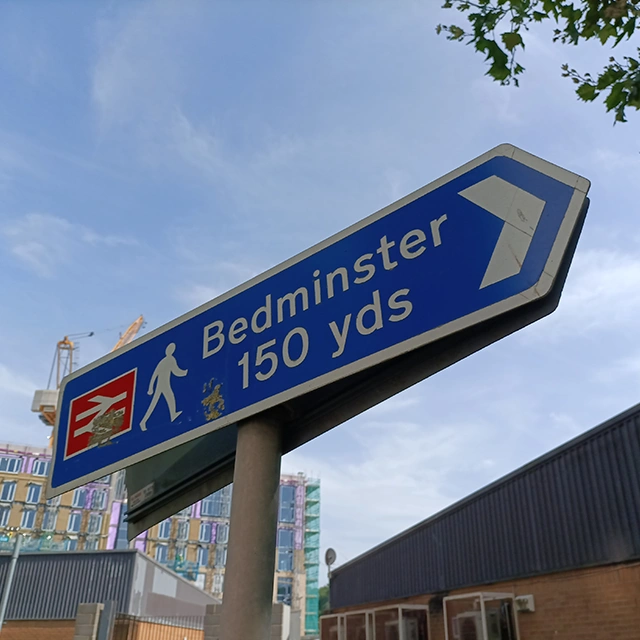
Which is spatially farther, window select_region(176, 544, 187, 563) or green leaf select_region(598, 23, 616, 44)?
window select_region(176, 544, 187, 563)

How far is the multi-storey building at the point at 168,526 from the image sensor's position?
61.8 meters

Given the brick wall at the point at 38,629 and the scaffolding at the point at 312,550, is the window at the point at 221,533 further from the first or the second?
the brick wall at the point at 38,629

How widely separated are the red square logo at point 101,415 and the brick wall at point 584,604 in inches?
337

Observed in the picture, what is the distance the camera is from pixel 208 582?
68.2 meters

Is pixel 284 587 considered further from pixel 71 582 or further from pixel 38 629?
pixel 38 629

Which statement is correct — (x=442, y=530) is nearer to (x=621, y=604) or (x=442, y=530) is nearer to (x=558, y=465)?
(x=558, y=465)

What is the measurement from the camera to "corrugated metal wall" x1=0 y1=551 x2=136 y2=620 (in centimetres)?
1911

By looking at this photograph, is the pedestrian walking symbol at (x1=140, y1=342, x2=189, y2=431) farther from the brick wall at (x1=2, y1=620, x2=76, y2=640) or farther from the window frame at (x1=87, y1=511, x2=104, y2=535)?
the window frame at (x1=87, y1=511, x2=104, y2=535)

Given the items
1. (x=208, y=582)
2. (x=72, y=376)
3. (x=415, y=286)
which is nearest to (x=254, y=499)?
(x=415, y=286)

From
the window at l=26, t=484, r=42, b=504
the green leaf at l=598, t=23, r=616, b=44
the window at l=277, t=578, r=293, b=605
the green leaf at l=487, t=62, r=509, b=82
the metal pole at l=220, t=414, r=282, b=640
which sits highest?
the window at l=26, t=484, r=42, b=504

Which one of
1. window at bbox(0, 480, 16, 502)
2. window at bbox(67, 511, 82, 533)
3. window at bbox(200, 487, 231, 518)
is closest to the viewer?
window at bbox(0, 480, 16, 502)

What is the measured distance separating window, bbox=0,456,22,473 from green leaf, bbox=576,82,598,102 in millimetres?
68579

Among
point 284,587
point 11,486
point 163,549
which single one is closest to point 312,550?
point 284,587

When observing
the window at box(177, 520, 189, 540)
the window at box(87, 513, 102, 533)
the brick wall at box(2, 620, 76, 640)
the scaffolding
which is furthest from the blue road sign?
the scaffolding
